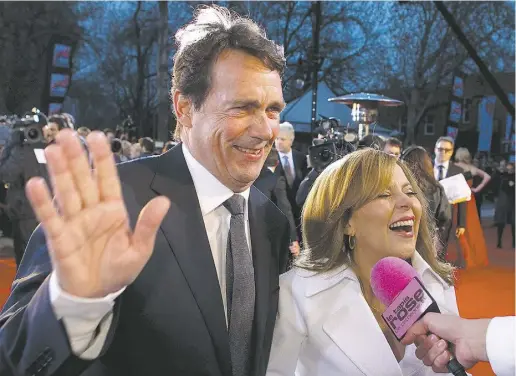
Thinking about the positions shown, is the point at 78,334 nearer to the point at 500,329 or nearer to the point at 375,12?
the point at 500,329

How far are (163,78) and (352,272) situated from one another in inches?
756

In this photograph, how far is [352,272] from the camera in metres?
2.24

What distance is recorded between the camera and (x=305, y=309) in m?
2.10

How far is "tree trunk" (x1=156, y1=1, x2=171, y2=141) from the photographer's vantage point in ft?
64.4

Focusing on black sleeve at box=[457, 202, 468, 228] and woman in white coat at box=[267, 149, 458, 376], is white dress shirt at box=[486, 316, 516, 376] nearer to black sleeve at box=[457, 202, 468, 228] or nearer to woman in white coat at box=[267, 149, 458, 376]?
woman in white coat at box=[267, 149, 458, 376]

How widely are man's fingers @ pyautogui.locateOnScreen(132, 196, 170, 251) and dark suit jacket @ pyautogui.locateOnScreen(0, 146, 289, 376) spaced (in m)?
0.23

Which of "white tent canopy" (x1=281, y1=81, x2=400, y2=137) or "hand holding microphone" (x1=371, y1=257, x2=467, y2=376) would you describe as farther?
"white tent canopy" (x1=281, y1=81, x2=400, y2=137)

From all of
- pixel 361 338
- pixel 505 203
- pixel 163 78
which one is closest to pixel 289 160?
pixel 361 338

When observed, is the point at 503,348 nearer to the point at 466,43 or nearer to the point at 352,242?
the point at 352,242

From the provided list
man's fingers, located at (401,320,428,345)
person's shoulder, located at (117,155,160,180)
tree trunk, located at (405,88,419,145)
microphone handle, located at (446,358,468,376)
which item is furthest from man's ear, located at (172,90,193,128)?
tree trunk, located at (405,88,419,145)

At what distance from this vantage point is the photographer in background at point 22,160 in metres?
5.78

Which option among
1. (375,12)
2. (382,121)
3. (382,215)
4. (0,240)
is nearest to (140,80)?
(375,12)

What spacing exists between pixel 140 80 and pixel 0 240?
21038 mm

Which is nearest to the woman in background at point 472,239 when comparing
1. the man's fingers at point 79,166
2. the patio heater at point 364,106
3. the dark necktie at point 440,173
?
the dark necktie at point 440,173
